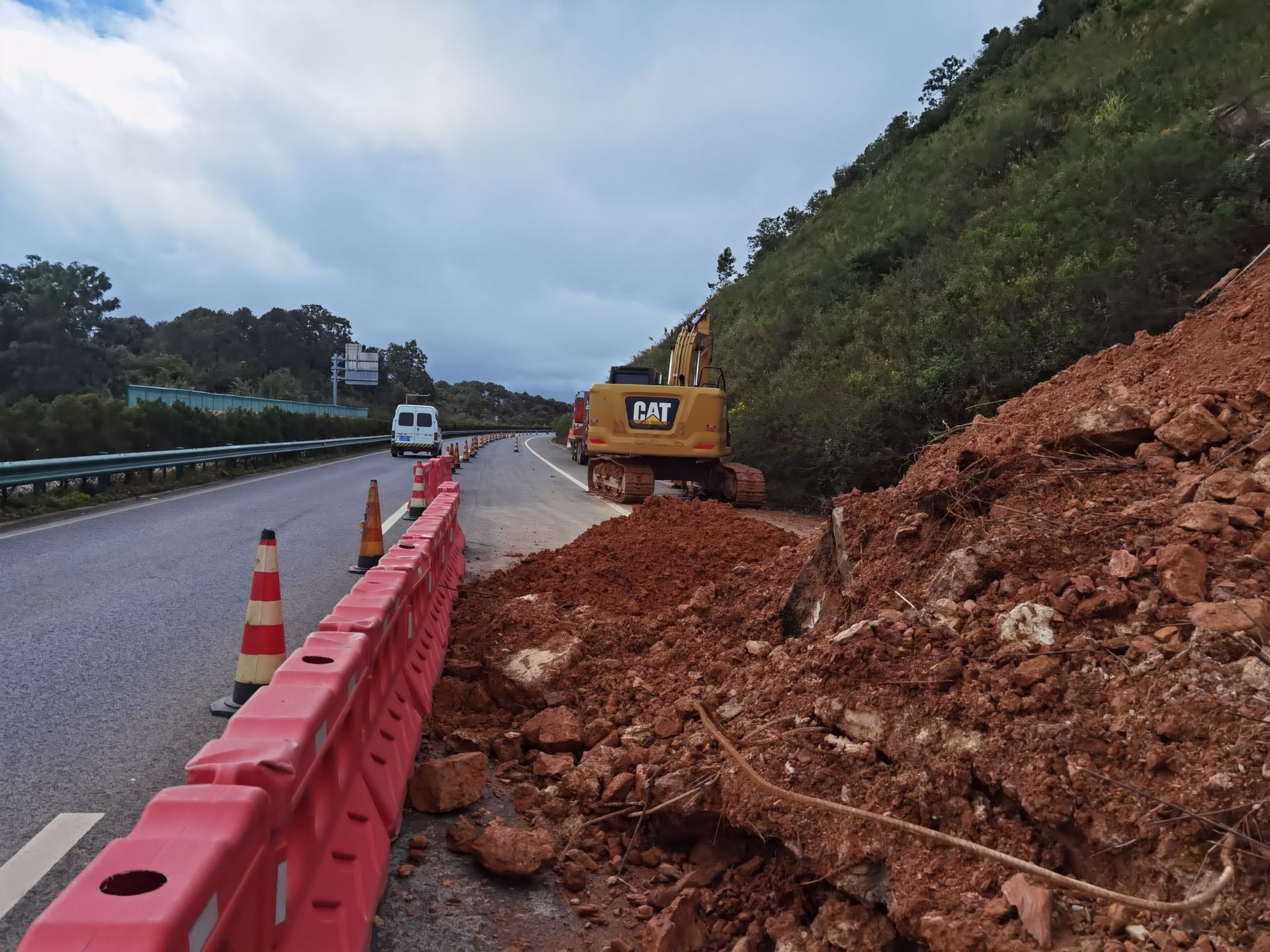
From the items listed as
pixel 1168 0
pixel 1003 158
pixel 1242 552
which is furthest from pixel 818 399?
pixel 1168 0

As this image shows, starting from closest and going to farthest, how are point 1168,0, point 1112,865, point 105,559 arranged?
1. point 1112,865
2. point 105,559
3. point 1168,0

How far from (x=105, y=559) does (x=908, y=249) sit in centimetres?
2663

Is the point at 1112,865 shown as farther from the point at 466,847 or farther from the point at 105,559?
the point at 105,559

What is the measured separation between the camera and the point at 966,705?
3.12 m

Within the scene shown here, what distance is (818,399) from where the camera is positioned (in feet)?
59.0

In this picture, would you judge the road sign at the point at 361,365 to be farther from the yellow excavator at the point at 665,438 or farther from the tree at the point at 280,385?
the yellow excavator at the point at 665,438

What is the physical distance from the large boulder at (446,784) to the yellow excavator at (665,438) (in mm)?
11964

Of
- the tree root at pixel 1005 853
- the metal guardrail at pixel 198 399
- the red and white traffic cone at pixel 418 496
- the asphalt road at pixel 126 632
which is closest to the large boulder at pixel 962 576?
the tree root at pixel 1005 853

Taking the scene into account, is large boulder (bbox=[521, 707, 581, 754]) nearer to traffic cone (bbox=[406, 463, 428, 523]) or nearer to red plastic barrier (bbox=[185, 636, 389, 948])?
red plastic barrier (bbox=[185, 636, 389, 948])

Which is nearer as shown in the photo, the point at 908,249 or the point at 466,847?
the point at 466,847

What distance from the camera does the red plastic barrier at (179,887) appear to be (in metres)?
1.37

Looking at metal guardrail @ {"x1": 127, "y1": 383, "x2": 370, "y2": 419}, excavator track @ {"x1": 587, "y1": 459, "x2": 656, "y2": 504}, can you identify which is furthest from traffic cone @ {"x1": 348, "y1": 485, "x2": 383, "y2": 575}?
metal guardrail @ {"x1": 127, "y1": 383, "x2": 370, "y2": 419}

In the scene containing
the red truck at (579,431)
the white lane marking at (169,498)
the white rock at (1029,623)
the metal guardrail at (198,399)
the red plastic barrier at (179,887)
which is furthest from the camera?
the red truck at (579,431)

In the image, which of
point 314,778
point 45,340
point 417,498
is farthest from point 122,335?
point 314,778
